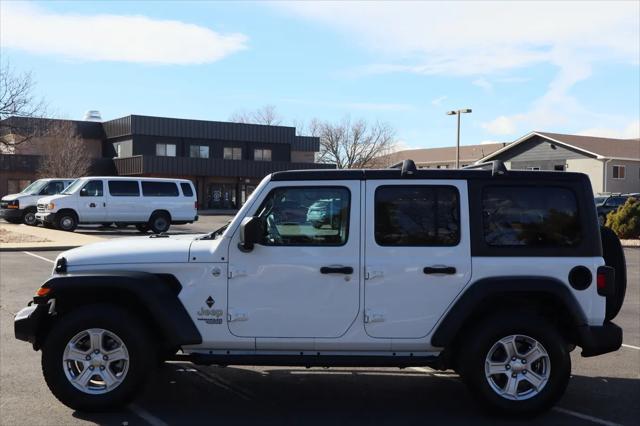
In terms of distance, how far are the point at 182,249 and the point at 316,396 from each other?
176 centimetres

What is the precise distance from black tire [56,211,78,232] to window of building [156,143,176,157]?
2741 centimetres

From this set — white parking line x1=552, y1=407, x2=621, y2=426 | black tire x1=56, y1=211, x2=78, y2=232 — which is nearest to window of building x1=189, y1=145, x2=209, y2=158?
black tire x1=56, y1=211, x2=78, y2=232

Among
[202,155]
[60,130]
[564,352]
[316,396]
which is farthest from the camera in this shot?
[202,155]

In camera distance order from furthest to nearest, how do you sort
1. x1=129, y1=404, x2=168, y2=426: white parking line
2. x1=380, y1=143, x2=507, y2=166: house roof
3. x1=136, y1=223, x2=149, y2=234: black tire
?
1. x1=380, y1=143, x2=507, y2=166: house roof
2. x1=136, y1=223, x2=149, y2=234: black tire
3. x1=129, y1=404, x2=168, y2=426: white parking line

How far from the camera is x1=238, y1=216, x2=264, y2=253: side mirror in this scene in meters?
4.93

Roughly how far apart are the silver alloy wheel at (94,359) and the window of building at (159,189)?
2046 cm

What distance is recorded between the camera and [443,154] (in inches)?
2817

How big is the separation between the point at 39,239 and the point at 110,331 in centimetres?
1694

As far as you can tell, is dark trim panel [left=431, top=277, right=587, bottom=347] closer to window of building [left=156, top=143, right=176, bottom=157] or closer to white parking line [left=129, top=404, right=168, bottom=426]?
white parking line [left=129, top=404, right=168, bottom=426]

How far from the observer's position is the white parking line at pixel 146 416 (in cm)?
491

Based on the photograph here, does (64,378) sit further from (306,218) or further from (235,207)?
(235,207)

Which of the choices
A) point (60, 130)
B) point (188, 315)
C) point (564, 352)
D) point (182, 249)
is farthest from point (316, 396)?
point (60, 130)

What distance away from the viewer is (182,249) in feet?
17.1

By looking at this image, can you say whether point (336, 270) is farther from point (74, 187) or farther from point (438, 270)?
point (74, 187)
